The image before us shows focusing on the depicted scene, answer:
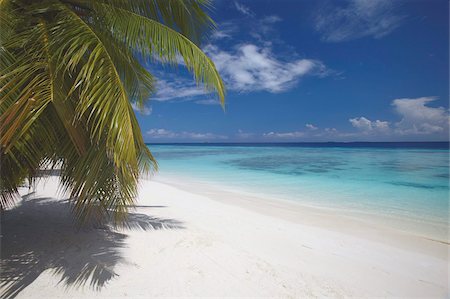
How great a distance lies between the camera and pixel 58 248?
334 centimetres

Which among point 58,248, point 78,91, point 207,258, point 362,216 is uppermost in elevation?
point 78,91

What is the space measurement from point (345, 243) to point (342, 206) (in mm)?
3410

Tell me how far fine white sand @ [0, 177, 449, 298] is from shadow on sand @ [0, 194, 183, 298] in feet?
0.04

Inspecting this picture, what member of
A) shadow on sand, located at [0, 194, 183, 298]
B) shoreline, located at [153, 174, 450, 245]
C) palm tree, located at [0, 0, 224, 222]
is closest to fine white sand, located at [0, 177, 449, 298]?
shadow on sand, located at [0, 194, 183, 298]

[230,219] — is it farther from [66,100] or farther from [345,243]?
[66,100]

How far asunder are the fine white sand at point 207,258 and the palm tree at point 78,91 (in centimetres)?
80

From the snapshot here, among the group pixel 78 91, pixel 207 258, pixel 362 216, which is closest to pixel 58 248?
pixel 207 258

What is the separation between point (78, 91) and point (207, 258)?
8.53ft

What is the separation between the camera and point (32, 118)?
2.12 m

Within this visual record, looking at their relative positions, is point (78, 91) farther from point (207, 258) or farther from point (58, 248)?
point (207, 258)

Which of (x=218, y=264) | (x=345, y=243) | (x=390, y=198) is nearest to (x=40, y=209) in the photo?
(x=218, y=264)

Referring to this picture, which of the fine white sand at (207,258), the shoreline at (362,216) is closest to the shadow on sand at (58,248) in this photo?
the fine white sand at (207,258)

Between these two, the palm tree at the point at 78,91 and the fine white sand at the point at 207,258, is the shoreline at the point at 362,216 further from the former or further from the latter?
the palm tree at the point at 78,91

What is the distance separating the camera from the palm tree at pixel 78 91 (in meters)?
2.28
